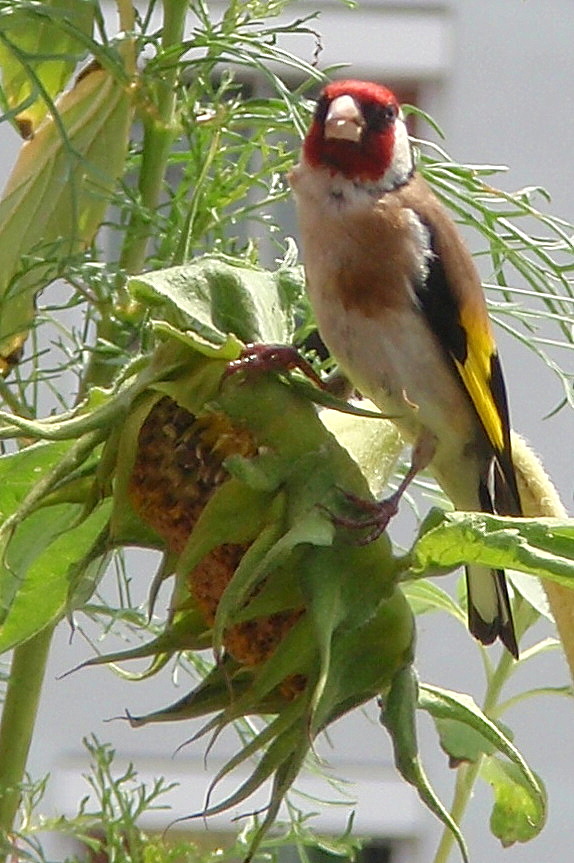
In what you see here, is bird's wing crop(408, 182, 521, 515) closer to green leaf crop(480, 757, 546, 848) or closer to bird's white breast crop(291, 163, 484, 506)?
bird's white breast crop(291, 163, 484, 506)

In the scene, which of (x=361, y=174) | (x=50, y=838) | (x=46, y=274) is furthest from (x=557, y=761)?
(x=46, y=274)

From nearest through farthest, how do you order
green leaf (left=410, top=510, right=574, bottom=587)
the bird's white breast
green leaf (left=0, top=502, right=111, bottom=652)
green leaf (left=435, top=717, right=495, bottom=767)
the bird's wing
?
1. green leaf (left=410, top=510, right=574, bottom=587)
2. green leaf (left=0, top=502, right=111, bottom=652)
3. green leaf (left=435, top=717, right=495, bottom=767)
4. the bird's white breast
5. the bird's wing

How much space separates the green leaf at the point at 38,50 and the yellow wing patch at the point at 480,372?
0.28 meters

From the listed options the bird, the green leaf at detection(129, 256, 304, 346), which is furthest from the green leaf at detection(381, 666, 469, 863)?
the bird

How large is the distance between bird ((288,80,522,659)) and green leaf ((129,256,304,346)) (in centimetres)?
23

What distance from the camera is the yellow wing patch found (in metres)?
0.99

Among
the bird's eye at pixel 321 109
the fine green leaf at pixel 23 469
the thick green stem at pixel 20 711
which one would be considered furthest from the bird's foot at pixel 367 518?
the bird's eye at pixel 321 109

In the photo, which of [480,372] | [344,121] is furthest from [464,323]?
[344,121]

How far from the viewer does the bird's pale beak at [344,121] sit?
96 centimetres

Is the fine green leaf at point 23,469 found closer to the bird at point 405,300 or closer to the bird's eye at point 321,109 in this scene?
the bird at point 405,300

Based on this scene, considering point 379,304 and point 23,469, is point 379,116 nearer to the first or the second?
point 379,304

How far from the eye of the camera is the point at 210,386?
1.85 feet

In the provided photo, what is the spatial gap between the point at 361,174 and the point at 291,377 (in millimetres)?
491

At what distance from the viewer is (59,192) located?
32.8 inches
